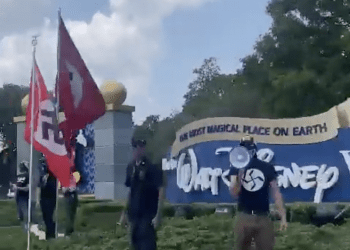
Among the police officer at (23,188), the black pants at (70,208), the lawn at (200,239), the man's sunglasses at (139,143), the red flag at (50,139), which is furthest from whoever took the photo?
the police officer at (23,188)

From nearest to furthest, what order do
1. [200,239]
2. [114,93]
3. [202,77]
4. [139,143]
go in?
[139,143] < [200,239] < [114,93] < [202,77]

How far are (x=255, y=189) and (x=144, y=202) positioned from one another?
155 cm

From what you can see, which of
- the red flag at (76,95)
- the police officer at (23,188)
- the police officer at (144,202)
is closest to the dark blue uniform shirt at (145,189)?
the police officer at (144,202)

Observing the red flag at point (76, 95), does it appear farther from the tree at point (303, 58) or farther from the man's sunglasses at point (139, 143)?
the tree at point (303, 58)

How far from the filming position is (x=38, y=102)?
462 inches

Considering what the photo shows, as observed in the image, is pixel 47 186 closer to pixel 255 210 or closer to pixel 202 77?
pixel 255 210

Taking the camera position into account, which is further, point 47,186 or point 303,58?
point 303,58

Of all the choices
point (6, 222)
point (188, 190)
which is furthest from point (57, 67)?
point (6, 222)

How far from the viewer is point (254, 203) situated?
24.5 ft

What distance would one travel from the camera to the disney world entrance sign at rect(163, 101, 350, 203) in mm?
18375

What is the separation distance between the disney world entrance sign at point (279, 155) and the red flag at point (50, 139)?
30.0 ft

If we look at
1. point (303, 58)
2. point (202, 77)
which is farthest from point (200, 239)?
point (202, 77)

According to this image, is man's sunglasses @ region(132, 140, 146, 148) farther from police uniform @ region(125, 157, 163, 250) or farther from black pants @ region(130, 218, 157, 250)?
black pants @ region(130, 218, 157, 250)

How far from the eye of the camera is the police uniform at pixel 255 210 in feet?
24.4
